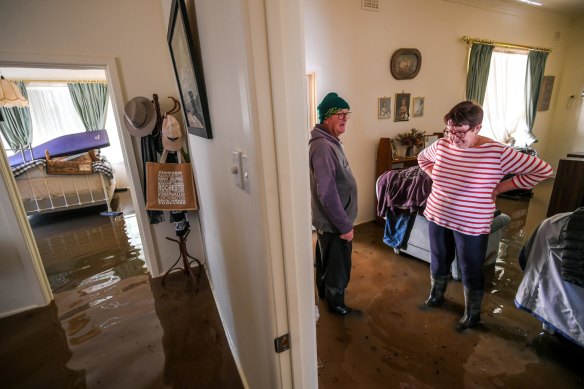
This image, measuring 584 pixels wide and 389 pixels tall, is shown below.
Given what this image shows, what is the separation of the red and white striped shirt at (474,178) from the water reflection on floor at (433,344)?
73cm

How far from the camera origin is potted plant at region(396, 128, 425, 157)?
347 cm

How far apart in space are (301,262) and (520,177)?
149 centimetres

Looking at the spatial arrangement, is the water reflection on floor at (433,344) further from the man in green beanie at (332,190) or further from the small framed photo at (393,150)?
the small framed photo at (393,150)

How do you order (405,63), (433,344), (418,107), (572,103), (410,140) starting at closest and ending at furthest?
1. (433,344)
2. (405,63)
3. (410,140)
4. (418,107)
5. (572,103)

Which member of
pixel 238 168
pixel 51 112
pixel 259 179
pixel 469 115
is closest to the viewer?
pixel 259 179

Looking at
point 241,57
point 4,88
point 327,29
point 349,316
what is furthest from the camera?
point 4,88

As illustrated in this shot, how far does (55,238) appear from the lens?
11.5 feet

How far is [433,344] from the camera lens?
1.66 metres

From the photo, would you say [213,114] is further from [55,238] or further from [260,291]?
[55,238]

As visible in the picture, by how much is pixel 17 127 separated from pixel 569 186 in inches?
354

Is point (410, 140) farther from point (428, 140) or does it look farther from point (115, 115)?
point (115, 115)

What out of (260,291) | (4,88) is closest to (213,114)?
(260,291)

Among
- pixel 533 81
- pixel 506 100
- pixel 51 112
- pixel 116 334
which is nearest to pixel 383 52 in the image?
pixel 506 100

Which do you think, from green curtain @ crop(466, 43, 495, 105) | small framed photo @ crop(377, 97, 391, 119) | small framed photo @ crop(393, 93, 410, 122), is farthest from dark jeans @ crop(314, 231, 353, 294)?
green curtain @ crop(466, 43, 495, 105)
